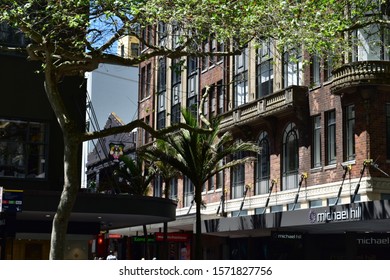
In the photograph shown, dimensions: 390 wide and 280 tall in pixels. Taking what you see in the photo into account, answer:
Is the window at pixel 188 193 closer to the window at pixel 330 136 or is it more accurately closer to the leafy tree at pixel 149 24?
the window at pixel 330 136

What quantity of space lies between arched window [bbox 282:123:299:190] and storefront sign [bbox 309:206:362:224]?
20.8 feet

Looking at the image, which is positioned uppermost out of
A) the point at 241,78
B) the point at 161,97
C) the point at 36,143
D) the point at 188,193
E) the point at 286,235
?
the point at 161,97

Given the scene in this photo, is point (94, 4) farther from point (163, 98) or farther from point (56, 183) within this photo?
point (163, 98)

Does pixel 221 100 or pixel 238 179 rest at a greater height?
pixel 221 100

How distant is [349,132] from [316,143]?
9.84 ft

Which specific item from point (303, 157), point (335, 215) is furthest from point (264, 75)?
point (335, 215)

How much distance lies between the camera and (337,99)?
39406mm

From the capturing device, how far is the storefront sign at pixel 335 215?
33.0 meters

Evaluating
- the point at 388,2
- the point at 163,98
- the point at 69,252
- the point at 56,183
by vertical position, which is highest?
the point at 163,98

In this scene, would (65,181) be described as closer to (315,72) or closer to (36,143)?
(36,143)

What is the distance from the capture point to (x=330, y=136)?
131ft

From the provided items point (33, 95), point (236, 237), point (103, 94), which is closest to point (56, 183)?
point (33, 95)

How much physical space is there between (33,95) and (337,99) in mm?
16275

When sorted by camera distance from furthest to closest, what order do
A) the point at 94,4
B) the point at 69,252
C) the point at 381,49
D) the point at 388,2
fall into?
the point at 381,49 < the point at 69,252 < the point at 388,2 < the point at 94,4
